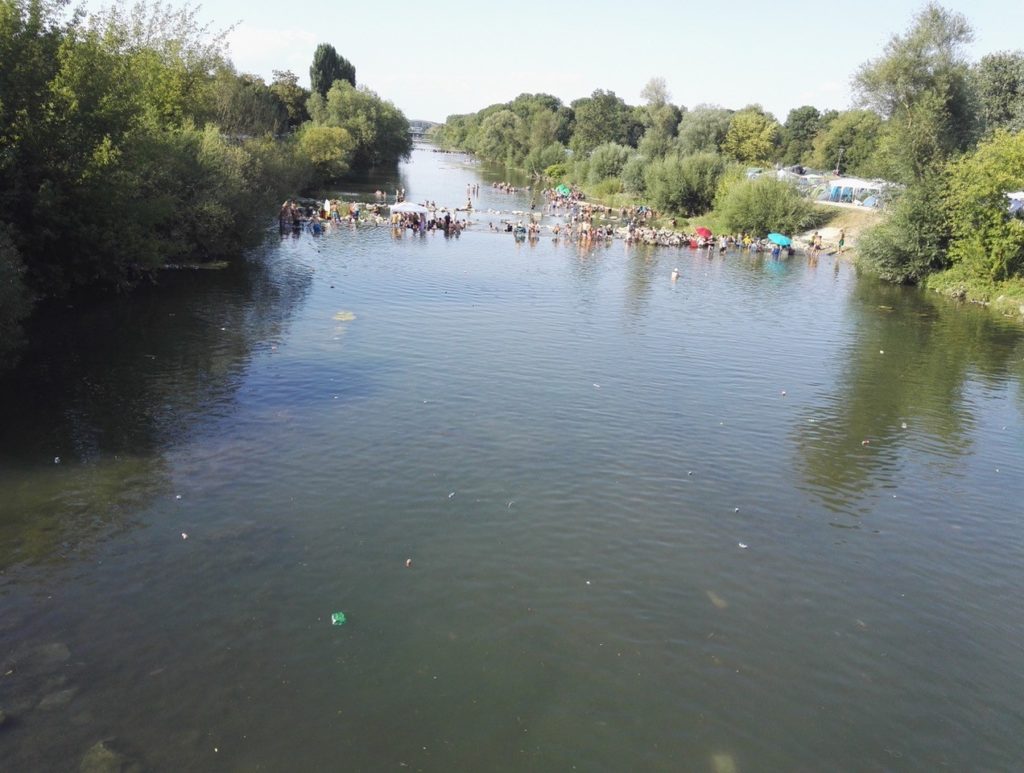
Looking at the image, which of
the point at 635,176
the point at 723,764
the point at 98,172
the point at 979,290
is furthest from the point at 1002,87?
the point at 723,764

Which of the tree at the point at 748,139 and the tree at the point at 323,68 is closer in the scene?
the tree at the point at 748,139

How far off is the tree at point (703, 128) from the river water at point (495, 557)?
259 ft

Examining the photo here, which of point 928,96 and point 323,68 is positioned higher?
point 323,68

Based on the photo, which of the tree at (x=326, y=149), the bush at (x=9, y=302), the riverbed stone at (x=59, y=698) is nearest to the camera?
Answer: the riverbed stone at (x=59, y=698)

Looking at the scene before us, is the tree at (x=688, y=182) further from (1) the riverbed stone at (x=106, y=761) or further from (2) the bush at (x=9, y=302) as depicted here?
(1) the riverbed stone at (x=106, y=761)

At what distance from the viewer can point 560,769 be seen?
936 cm

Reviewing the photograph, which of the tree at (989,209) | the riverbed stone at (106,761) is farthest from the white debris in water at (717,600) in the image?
the tree at (989,209)

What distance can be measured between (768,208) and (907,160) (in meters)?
19.8

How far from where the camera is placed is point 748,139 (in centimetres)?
11100

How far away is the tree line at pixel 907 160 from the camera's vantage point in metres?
45.7

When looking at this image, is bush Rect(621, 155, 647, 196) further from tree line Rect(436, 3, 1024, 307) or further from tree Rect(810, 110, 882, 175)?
tree Rect(810, 110, 882, 175)

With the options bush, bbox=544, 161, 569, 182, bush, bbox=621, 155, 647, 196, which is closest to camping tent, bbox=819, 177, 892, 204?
bush, bbox=621, 155, 647, 196

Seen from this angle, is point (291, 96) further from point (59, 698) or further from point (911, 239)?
point (59, 698)

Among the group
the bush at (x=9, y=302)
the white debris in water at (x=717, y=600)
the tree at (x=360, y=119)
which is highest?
the tree at (x=360, y=119)
